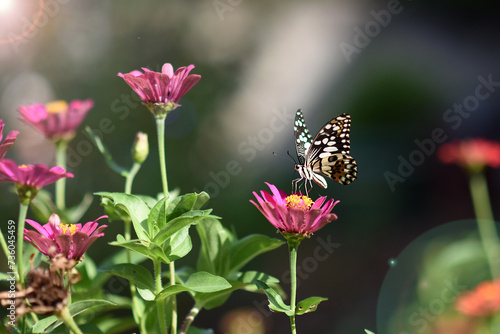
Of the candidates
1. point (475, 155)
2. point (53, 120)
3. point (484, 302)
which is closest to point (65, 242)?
point (53, 120)

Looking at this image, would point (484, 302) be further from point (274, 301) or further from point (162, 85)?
point (162, 85)

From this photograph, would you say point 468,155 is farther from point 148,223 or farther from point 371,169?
point 371,169

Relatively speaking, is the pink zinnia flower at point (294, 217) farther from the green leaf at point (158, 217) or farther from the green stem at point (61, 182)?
the green stem at point (61, 182)

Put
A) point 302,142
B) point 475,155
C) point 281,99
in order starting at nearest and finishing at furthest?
point 302,142
point 475,155
point 281,99

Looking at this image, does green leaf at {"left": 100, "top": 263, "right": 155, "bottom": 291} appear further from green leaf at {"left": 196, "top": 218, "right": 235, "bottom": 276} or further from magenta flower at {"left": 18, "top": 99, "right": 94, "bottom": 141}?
magenta flower at {"left": 18, "top": 99, "right": 94, "bottom": 141}

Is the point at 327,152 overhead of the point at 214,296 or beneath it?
overhead

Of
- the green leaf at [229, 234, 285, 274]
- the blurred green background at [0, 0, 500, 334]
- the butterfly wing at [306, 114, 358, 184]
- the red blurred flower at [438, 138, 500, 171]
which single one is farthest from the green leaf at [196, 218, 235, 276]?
the blurred green background at [0, 0, 500, 334]
